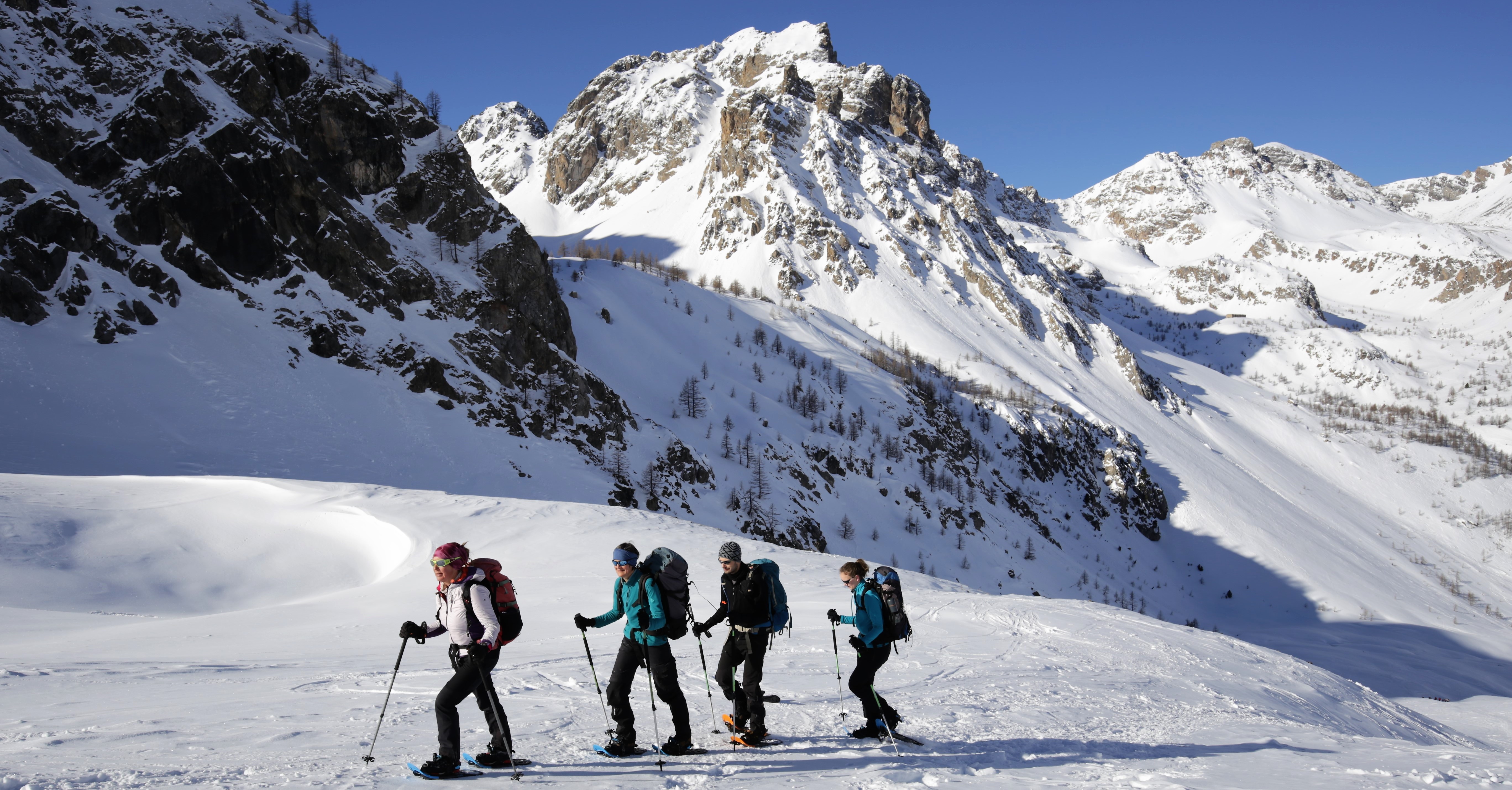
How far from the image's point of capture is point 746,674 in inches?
331

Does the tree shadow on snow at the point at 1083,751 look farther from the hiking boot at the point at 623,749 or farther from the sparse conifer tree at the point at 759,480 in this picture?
the sparse conifer tree at the point at 759,480

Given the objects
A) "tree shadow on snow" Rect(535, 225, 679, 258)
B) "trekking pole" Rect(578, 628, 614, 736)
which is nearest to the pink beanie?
"trekking pole" Rect(578, 628, 614, 736)

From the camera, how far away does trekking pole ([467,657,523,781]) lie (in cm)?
679

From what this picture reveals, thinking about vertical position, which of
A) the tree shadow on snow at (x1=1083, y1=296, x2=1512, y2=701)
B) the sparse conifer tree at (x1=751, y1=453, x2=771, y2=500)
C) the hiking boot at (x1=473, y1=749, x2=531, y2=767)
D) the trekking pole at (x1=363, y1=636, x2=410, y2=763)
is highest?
the sparse conifer tree at (x1=751, y1=453, x2=771, y2=500)

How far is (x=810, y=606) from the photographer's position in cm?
1822

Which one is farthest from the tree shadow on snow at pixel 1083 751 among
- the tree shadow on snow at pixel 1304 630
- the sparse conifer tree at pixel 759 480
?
the tree shadow on snow at pixel 1304 630

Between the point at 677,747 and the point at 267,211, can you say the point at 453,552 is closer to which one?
the point at 677,747

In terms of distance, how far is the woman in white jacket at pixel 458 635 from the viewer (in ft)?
21.8

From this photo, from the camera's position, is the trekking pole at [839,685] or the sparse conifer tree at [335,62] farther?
the sparse conifer tree at [335,62]

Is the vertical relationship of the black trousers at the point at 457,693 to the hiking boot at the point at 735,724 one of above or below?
above

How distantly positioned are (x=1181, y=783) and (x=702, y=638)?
9458 millimetres

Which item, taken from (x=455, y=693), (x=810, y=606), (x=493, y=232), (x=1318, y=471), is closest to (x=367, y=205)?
(x=493, y=232)

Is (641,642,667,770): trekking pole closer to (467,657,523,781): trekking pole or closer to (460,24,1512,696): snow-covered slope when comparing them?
(467,657,523,781): trekking pole

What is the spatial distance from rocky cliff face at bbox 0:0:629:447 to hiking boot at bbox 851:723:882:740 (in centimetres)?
4058
